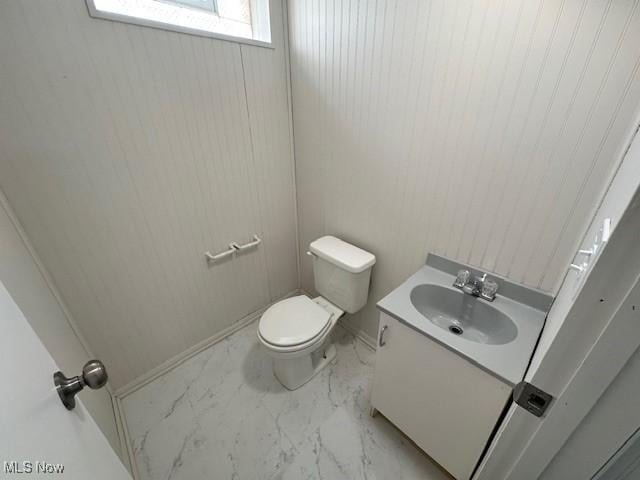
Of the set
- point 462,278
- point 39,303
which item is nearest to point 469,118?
point 462,278

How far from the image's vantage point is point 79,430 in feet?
1.82

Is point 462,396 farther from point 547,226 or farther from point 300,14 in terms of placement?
point 300,14

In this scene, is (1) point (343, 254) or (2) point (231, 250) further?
(2) point (231, 250)

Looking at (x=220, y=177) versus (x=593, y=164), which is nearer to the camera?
(x=593, y=164)

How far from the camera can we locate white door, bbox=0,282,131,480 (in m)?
0.34

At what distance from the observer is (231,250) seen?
1.75m

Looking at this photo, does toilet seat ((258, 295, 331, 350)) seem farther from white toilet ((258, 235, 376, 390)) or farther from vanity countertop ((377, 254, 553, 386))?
vanity countertop ((377, 254, 553, 386))

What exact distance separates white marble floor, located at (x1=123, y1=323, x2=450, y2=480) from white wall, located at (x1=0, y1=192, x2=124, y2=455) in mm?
248

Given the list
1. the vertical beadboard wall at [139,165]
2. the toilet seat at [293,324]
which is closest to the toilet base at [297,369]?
the toilet seat at [293,324]

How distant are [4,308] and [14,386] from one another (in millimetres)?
131

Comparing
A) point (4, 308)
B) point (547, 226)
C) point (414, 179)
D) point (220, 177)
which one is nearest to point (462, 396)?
point (547, 226)

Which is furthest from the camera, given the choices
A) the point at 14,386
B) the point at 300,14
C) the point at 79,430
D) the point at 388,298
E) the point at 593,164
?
the point at 300,14

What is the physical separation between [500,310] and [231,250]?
1.49 m

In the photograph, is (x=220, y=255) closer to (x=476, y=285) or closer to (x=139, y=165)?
(x=139, y=165)
